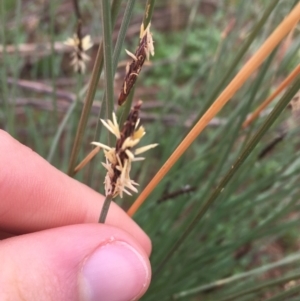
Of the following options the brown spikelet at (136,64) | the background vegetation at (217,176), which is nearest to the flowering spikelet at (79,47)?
the background vegetation at (217,176)

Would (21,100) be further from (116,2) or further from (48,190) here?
(116,2)

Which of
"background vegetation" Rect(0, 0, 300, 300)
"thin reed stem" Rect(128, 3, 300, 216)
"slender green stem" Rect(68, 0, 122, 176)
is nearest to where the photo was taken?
"thin reed stem" Rect(128, 3, 300, 216)

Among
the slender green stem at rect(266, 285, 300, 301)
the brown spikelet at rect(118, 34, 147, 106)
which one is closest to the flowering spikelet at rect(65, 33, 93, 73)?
the brown spikelet at rect(118, 34, 147, 106)

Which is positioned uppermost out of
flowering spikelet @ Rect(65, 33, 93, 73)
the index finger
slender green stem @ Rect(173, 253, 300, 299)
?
flowering spikelet @ Rect(65, 33, 93, 73)

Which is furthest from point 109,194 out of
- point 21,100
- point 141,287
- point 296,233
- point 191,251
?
point 296,233

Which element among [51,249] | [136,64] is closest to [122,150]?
[136,64]

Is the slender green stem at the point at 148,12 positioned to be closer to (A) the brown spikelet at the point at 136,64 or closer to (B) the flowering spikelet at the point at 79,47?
(A) the brown spikelet at the point at 136,64

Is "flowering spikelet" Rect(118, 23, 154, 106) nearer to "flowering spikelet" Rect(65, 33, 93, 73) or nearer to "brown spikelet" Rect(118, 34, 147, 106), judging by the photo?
"brown spikelet" Rect(118, 34, 147, 106)

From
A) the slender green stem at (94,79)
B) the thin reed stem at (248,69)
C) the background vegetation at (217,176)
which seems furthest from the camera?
the background vegetation at (217,176)

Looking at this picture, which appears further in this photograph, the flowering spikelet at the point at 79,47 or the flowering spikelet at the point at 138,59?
the flowering spikelet at the point at 79,47

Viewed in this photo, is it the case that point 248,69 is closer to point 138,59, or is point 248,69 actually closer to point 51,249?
point 138,59
